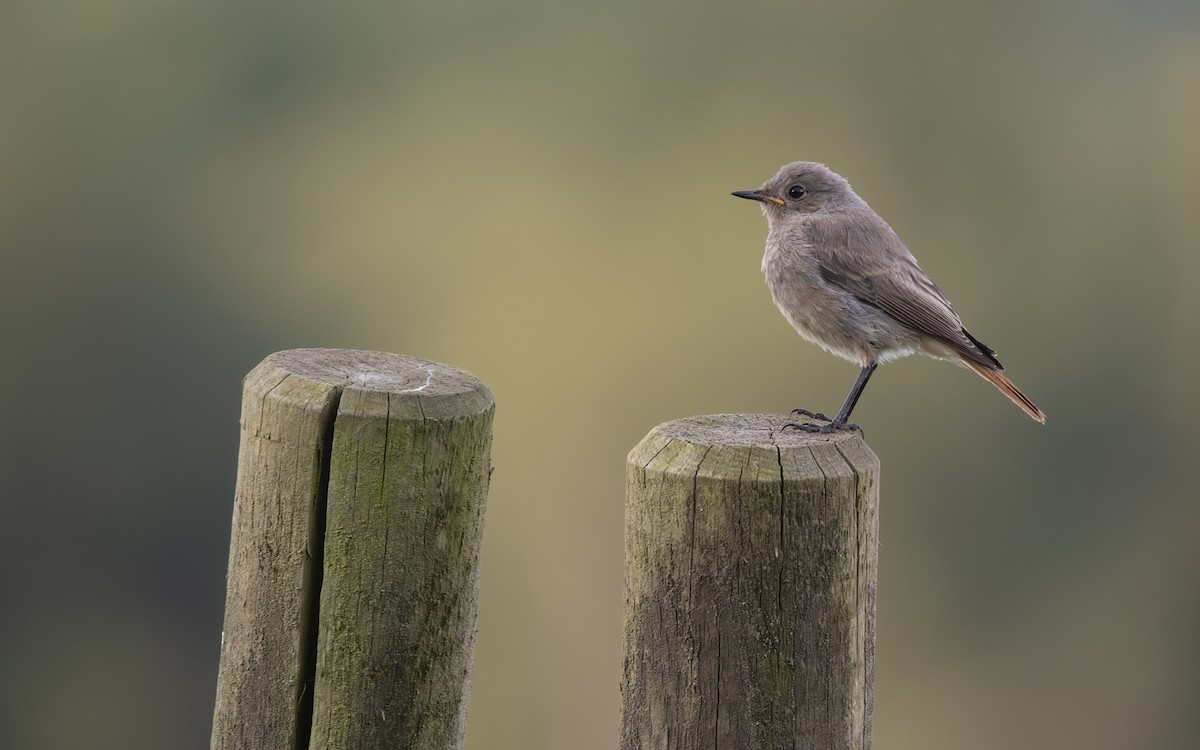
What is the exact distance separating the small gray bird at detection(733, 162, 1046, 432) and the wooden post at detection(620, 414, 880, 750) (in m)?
2.04

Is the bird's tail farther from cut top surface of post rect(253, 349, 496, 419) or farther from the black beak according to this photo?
cut top surface of post rect(253, 349, 496, 419)

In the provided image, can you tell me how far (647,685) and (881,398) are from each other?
1148cm

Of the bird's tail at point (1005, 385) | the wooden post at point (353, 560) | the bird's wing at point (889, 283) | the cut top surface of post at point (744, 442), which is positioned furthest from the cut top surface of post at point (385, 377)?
the bird's tail at point (1005, 385)

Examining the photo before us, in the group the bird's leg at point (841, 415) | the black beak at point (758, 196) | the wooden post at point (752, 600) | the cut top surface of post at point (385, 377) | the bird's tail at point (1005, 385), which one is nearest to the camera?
the wooden post at point (752, 600)

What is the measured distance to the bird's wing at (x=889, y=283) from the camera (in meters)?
4.65

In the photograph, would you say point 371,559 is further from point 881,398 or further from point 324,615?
point 881,398

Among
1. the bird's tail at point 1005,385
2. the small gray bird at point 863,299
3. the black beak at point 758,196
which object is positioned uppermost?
the black beak at point 758,196

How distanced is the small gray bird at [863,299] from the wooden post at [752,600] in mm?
2043

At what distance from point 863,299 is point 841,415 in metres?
0.64

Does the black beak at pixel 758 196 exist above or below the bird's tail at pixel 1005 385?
above

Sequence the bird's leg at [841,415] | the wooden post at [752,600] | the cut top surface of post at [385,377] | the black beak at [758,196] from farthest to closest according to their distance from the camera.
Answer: the black beak at [758,196] < the bird's leg at [841,415] < the cut top surface of post at [385,377] < the wooden post at [752,600]

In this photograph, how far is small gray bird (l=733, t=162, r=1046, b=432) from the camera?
466 centimetres

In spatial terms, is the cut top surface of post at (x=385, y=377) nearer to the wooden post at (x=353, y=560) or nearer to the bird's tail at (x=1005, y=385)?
the wooden post at (x=353, y=560)

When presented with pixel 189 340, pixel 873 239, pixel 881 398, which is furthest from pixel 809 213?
pixel 189 340
